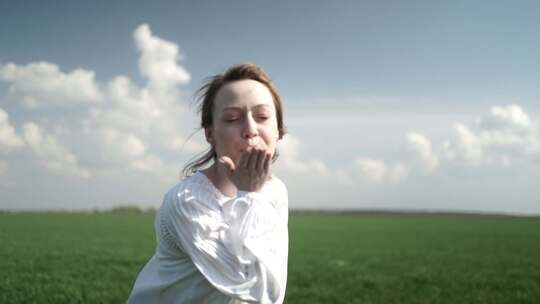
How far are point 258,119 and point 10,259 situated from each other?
10967 mm

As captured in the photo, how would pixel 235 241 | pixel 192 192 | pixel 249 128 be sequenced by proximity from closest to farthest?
pixel 235 241 < pixel 192 192 < pixel 249 128

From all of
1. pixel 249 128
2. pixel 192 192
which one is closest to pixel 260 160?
pixel 249 128

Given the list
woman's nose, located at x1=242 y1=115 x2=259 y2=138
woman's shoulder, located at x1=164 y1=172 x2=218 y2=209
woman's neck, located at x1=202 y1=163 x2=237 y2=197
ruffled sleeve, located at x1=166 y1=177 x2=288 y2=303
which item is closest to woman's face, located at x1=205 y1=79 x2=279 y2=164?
woman's nose, located at x1=242 y1=115 x2=259 y2=138

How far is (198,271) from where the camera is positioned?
2.06 metres

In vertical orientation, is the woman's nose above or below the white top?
above

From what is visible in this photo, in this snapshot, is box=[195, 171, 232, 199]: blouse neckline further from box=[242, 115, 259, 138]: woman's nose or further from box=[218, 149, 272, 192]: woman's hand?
box=[242, 115, 259, 138]: woman's nose

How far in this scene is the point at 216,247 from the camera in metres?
1.94

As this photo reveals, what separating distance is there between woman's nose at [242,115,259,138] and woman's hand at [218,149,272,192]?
21 cm

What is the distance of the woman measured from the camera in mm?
1906

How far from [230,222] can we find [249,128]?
0.49m

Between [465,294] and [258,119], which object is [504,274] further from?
[258,119]

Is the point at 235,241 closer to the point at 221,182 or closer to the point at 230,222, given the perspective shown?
the point at 230,222

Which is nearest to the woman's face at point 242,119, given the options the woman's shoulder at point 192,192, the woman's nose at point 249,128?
the woman's nose at point 249,128

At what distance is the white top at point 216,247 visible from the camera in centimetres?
189
